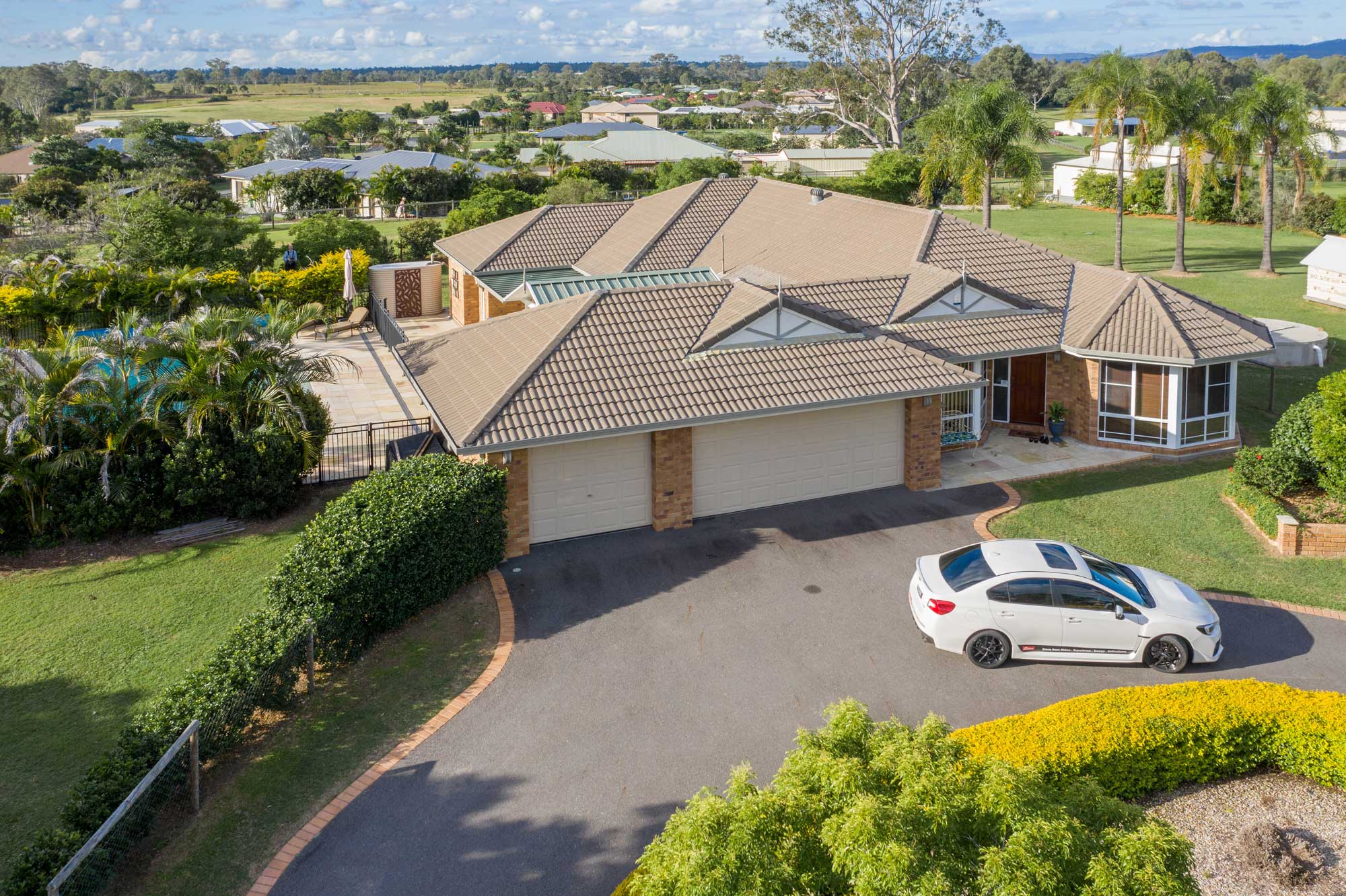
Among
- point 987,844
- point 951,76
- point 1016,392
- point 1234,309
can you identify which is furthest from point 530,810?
point 951,76

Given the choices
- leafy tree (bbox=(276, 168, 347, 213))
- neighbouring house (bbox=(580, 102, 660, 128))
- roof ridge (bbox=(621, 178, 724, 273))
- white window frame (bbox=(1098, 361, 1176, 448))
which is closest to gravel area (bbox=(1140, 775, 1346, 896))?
white window frame (bbox=(1098, 361, 1176, 448))

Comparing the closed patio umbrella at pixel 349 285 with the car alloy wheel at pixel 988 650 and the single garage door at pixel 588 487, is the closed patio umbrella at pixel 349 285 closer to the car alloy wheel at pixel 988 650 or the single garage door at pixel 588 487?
the single garage door at pixel 588 487

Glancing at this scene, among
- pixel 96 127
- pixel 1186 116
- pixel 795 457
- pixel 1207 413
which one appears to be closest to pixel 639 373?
pixel 795 457

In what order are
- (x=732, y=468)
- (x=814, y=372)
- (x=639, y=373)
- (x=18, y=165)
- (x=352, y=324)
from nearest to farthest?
(x=639, y=373)
(x=814, y=372)
(x=732, y=468)
(x=352, y=324)
(x=18, y=165)

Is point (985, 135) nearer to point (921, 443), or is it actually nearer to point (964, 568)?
point (921, 443)

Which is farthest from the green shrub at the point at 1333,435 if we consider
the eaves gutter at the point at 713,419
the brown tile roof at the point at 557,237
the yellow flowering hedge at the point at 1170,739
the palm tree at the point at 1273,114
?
the palm tree at the point at 1273,114

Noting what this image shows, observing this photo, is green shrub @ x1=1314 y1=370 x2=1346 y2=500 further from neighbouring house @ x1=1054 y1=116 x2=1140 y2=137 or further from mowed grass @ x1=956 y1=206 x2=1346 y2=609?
neighbouring house @ x1=1054 y1=116 x2=1140 y2=137
